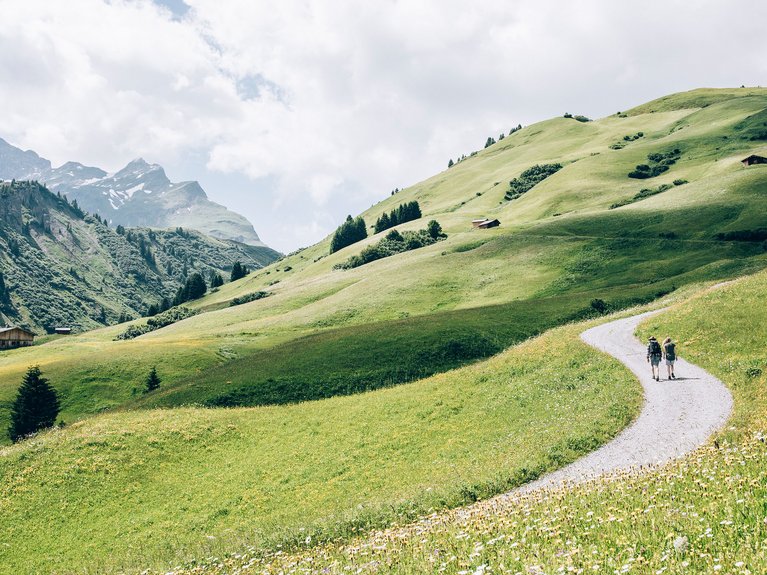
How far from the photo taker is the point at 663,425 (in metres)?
23.1

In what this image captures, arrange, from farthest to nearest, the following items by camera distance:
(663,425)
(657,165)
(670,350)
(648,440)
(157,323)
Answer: (657,165) → (157,323) → (670,350) → (663,425) → (648,440)

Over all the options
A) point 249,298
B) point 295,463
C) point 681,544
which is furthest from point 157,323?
point 681,544

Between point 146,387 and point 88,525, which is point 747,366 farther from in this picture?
point 146,387

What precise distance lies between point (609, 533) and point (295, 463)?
25.3 metres

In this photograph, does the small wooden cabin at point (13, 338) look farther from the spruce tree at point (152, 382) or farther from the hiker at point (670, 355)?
the hiker at point (670, 355)

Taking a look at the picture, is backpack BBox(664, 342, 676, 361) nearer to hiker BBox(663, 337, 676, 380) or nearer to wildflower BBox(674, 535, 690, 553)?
hiker BBox(663, 337, 676, 380)

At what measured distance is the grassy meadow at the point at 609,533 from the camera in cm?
746

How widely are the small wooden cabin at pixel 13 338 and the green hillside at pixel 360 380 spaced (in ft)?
162

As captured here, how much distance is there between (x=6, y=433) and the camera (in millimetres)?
59531

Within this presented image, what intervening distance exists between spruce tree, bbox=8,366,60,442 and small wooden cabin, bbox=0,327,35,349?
111 metres

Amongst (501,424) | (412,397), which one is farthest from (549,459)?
(412,397)

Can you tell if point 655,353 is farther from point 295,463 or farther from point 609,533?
point 609,533

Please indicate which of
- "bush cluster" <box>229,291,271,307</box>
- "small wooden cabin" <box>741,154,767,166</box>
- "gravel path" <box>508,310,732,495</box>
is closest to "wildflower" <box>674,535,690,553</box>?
"gravel path" <box>508,310,732,495</box>

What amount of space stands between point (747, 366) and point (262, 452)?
Result: 95.0 ft
